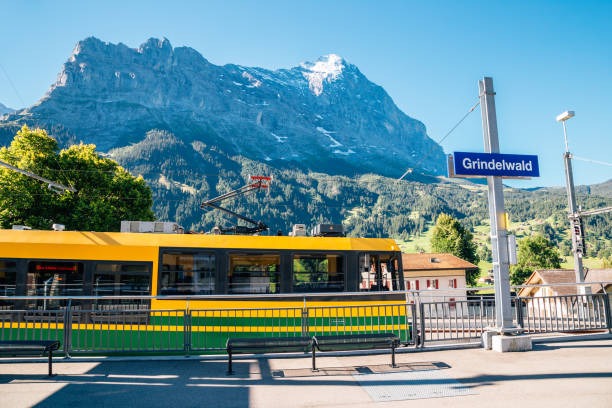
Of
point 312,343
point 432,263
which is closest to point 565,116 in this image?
point 312,343

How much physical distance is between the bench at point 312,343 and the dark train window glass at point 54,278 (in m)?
5.03

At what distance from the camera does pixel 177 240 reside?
430 inches

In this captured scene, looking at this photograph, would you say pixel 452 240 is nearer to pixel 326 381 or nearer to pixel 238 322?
pixel 238 322

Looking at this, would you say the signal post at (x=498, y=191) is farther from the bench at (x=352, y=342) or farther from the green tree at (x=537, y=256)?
the green tree at (x=537, y=256)

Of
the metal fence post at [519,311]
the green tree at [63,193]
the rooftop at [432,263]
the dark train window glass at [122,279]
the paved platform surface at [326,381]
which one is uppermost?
the green tree at [63,193]

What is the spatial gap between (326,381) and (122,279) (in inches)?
241

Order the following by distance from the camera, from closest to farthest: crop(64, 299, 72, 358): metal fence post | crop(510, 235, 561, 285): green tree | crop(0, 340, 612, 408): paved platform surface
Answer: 1. crop(0, 340, 612, 408): paved platform surface
2. crop(64, 299, 72, 358): metal fence post
3. crop(510, 235, 561, 285): green tree

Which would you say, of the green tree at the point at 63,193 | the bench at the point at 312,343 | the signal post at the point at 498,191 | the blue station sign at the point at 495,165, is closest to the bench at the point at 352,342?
the bench at the point at 312,343

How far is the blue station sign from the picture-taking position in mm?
9164

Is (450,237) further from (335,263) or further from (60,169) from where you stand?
(335,263)

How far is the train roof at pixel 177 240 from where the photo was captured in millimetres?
10664

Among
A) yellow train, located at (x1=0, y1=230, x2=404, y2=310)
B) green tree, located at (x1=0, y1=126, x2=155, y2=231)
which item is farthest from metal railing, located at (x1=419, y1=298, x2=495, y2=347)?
green tree, located at (x1=0, y1=126, x2=155, y2=231)

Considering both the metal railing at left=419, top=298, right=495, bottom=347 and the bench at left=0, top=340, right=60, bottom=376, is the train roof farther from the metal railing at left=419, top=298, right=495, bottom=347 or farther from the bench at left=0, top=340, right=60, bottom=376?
the bench at left=0, top=340, right=60, bottom=376

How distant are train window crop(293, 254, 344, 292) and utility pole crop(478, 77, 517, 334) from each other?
3823mm
